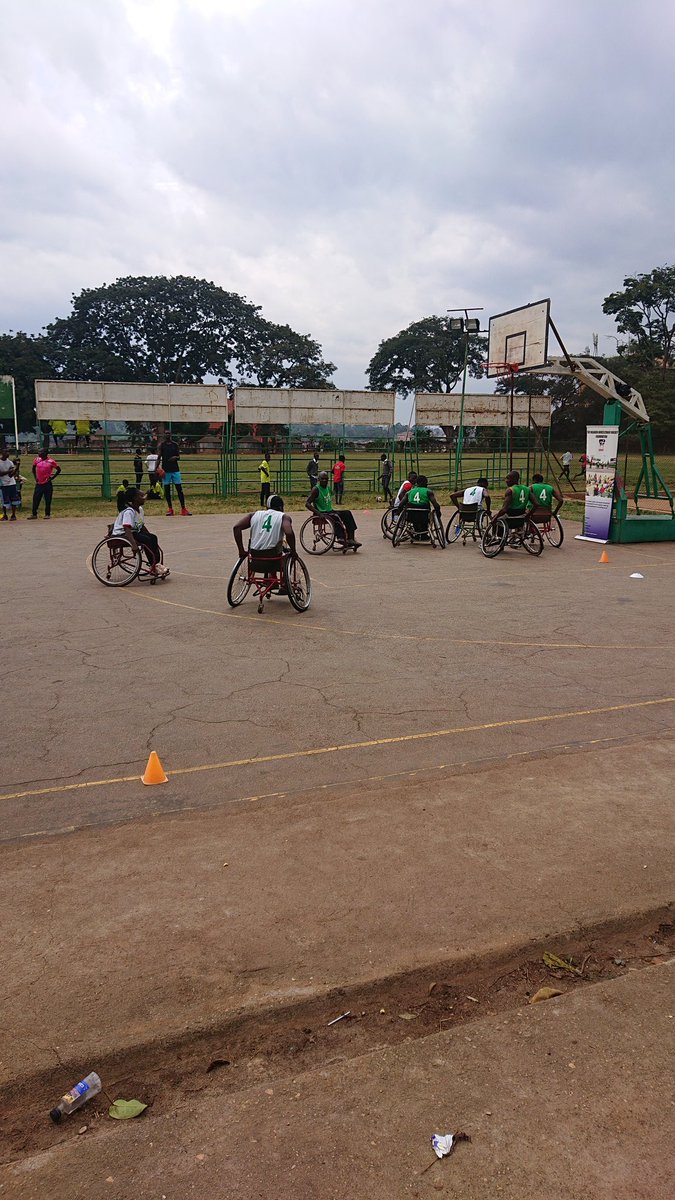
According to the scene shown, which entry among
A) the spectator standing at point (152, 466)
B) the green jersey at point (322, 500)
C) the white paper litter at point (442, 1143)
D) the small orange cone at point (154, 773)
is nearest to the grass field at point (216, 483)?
the spectator standing at point (152, 466)

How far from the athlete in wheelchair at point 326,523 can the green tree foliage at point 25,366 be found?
210ft

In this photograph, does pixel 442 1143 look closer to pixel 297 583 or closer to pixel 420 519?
pixel 297 583

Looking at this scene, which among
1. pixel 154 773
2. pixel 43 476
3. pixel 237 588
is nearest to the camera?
pixel 154 773

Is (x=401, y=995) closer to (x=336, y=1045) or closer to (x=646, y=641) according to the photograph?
(x=336, y=1045)

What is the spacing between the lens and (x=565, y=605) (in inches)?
412

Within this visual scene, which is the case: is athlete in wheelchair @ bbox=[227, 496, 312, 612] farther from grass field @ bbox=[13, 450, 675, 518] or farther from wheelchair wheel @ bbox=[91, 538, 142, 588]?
grass field @ bbox=[13, 450, 675, 518]

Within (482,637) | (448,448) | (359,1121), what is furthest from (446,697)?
(448,448)

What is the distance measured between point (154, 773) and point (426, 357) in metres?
83.8

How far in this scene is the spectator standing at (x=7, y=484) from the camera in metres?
20.3

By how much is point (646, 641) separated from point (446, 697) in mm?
3187

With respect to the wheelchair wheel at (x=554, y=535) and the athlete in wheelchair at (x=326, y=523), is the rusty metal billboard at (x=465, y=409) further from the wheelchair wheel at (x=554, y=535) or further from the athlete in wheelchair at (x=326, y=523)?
the athlete in wheelchair at (x=326, y=523)

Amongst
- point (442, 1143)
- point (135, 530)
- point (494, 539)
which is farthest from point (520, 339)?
point (442, 1143)

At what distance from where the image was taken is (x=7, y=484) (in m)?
20.3

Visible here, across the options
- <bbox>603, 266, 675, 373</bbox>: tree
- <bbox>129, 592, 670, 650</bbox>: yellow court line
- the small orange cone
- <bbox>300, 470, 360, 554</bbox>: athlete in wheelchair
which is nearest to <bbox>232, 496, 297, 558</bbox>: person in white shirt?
<bbox>129, 592, 670, 650</bbox>: yellow court line
